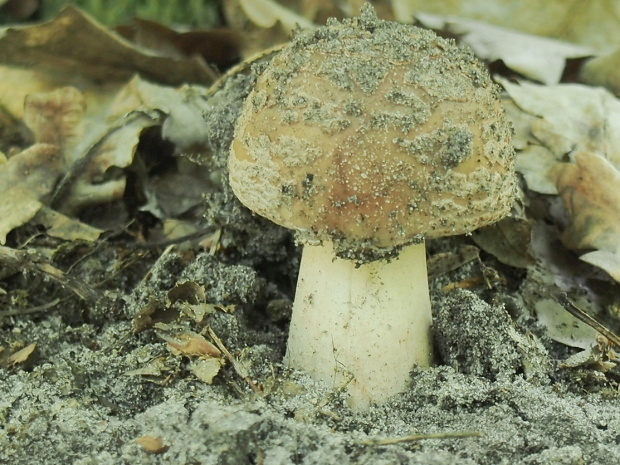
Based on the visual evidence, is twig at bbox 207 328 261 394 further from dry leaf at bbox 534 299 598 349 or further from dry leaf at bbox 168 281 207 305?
dry leaf at bbox 534 299 598 349

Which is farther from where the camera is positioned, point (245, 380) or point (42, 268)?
point (42, 268)

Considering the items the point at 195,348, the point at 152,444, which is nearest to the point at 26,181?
the point at 195,348

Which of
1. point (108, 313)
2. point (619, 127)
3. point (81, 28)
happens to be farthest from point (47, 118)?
point (619, 127)

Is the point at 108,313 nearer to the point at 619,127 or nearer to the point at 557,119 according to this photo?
the point at 557,119

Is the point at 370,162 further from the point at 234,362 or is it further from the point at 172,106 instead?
the point at 172,106

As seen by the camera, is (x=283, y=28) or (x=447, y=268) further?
(x=283, y=28)

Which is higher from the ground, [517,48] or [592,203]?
[517,48]
